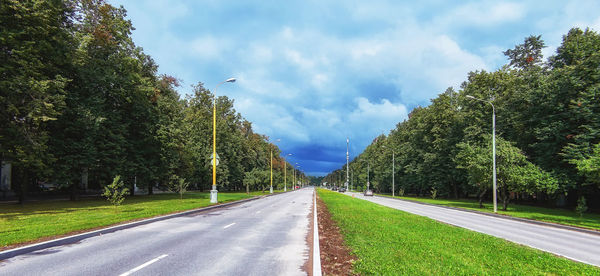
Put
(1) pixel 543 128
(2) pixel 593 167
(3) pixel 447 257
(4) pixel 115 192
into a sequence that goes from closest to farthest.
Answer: (3) pixel 447 257
(4) pixel 115 192
(2) pixel 593 167
(1) pixel 543 128

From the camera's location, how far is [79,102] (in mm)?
26672

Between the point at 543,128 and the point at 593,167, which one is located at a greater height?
the point at 543,128

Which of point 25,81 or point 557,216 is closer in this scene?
point 25,81

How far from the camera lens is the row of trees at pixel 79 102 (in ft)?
65.8

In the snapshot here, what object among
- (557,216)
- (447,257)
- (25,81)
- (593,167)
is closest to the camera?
(447,257)

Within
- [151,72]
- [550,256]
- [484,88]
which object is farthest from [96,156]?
[484,88]

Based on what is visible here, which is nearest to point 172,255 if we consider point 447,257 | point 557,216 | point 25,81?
point 447,257

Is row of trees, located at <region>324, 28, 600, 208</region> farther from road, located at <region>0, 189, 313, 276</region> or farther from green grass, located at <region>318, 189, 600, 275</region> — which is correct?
road, located at <region>0, 189, 313, 276</region>

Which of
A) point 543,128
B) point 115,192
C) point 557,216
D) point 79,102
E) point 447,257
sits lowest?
point 557,216

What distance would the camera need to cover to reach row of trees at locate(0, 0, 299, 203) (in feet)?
65.8

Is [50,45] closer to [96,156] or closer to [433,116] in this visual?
[96,156]

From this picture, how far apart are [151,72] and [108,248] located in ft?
118

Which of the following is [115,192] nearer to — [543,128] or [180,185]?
[180,185]

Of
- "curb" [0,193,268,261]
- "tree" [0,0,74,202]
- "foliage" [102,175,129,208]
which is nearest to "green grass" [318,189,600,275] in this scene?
"curb" [0,193,268,261]
